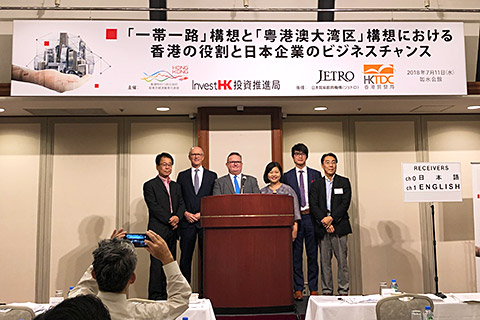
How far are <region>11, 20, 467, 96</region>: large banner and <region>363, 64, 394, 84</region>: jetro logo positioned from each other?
0.04 feet

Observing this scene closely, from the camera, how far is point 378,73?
19.1ft

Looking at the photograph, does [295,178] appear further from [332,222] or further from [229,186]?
[229,186]

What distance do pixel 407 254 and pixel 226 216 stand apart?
353 centimetres

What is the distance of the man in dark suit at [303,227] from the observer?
5.61 meters

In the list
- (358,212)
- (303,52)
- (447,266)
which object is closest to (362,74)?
(303,52)

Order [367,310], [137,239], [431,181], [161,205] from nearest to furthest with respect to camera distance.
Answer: [137,239], [367,310], [431,181], [161,205]

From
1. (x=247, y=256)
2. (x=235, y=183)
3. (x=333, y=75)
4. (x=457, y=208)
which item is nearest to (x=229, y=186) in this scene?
(x=235, y=183)

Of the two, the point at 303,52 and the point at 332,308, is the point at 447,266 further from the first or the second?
the point at 332,308

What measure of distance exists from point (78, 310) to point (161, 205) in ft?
15.5

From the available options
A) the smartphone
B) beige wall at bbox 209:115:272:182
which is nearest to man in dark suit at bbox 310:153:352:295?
beige wall at bbox 209:115:272:182

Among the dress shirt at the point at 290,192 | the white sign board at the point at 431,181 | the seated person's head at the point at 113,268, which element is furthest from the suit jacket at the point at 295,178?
the seated person's head at the point at 113,268

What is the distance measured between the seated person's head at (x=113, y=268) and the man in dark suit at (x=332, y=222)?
12.6ft

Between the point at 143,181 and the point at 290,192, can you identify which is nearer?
the point at 290,192

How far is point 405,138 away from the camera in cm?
716
